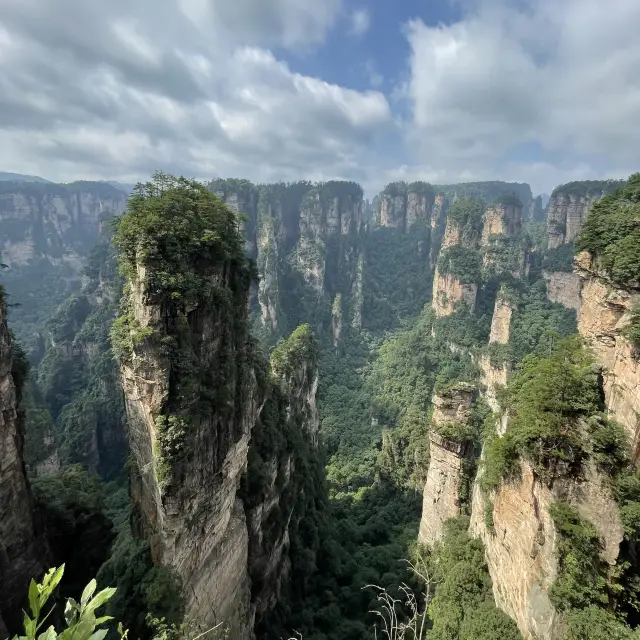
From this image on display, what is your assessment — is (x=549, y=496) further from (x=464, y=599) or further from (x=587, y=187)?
(x=587, y=187)

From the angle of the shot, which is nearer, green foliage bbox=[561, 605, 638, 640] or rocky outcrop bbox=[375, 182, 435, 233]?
green foliage bbox=[561, 605, 638, 640]

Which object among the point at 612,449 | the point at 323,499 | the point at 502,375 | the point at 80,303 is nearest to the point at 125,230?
the point at 612,449

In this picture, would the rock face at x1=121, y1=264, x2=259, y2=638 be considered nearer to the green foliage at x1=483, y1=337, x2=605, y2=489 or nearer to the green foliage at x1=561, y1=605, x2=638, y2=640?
the green foliage at x1=483, y1=337, x2=605, y2=489

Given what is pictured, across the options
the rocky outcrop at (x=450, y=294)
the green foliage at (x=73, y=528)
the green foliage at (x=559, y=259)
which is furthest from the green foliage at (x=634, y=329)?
the green foliage at (x=559, y=259)

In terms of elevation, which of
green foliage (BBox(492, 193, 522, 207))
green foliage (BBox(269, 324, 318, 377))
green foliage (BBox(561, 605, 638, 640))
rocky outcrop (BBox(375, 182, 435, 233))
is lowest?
green foliage (BBox(561, 605, 638, 640))

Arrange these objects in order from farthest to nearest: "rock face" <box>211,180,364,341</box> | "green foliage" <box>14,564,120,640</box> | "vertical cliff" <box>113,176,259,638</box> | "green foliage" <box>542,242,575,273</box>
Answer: "rock face" <box>211,180,364,341</box>
"green foliage" <box>542,242,575,273</box>
"vertical cliff" <box>113,176,259,638</box>
"green foliage" <box>14,564,120,640</box>

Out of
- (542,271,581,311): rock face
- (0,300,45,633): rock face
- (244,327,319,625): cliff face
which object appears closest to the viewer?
(0,300,45,633): rock face

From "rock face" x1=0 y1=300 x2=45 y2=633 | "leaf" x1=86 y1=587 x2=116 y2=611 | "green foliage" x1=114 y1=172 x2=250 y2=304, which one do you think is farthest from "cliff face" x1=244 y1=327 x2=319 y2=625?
"leaf" x1=86 y1=587 x2=116 y2=611

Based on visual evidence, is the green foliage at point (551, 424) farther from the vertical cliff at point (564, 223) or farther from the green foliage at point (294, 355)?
the vertical cliff at point (564, 223)
